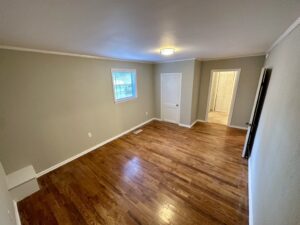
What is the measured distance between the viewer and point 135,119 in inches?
183

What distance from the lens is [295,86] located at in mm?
1008

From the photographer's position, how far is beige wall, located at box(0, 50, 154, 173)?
6.73ft

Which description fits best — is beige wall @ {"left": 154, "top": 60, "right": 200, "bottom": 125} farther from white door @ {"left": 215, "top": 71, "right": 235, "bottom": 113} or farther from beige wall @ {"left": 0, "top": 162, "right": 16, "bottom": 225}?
beige wall @ {"left": 0, "top": 162, "right": 16, "bottom": 225}

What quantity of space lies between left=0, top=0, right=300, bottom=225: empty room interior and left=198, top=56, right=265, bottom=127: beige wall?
0.11 ft

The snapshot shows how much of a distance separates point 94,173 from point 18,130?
1532 mm

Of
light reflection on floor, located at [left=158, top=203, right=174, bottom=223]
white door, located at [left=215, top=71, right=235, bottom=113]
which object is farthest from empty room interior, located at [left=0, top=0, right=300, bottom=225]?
white door, located at [left=215, top=71, right=235, bottom=113]

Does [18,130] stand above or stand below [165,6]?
below

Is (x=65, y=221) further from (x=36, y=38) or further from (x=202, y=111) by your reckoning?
(x=202, y=111)

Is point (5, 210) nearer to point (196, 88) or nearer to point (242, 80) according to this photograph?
point (196, 88)

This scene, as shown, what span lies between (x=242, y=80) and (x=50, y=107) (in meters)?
5.23

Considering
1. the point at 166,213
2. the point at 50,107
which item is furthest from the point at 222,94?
the point at 50,107

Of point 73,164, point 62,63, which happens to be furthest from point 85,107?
point 73,164

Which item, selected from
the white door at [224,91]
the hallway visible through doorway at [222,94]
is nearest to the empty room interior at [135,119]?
the hallway visible through doorway at [222,94]

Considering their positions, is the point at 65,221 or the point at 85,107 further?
the point at 85,107
